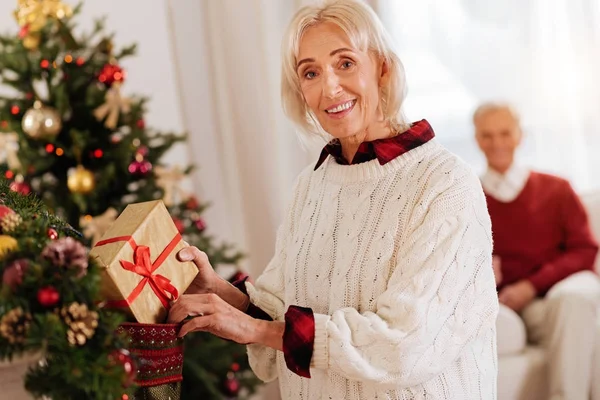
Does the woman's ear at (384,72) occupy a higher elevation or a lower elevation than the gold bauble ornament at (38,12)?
lower

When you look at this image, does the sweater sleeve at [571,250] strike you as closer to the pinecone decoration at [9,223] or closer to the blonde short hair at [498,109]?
the blonde short hair at [498,109]

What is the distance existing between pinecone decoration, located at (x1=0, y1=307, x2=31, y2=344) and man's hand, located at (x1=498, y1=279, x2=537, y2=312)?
7.84ft

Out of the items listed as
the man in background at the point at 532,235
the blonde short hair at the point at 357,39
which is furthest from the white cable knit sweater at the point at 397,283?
the man in background at the point at 532,235

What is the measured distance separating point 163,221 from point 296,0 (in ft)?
8.11

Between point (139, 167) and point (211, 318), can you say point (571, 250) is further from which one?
point (211, 318)

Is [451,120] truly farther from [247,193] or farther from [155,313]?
[155,313]

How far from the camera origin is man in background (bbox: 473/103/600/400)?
3025mm

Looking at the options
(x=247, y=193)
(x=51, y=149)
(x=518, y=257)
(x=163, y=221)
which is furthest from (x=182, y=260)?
(x=247, y=193)

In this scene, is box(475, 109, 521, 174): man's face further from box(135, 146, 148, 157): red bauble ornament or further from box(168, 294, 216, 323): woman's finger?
box(168, 294, 216, 323): woman's finger

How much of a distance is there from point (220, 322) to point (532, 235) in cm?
207

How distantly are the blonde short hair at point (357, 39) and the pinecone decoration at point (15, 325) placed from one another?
0.85m

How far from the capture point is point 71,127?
2697 mm

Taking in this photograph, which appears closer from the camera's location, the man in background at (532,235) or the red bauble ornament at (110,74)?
the red bauble ornament at (110,74)

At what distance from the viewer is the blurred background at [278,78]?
3.62 meters
